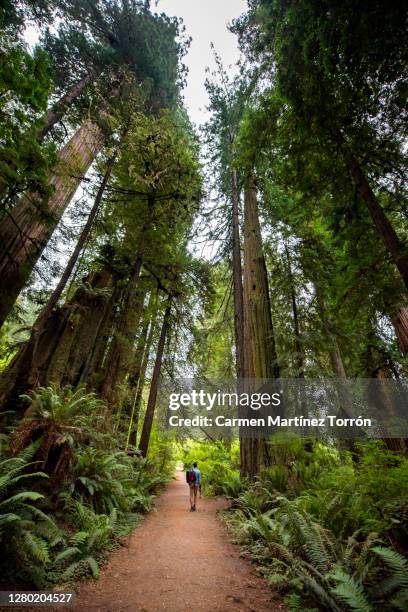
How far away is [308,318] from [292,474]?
466cm

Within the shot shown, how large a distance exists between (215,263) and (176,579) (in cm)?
931

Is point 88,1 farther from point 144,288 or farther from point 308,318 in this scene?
point 308,318

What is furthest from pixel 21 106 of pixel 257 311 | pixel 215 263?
pixel 215 263

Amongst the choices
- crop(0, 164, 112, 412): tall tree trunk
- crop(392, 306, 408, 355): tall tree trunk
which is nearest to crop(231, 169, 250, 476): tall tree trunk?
crop(392, 306, 408, 355): tall tree trunk

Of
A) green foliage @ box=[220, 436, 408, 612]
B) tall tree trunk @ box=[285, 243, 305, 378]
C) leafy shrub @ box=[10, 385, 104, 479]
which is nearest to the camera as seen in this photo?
green foliage @ box=[220, 436, 408, 612]

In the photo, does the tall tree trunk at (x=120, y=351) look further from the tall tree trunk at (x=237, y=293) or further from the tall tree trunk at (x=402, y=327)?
the tall tree trunk at (x=402, y=327)

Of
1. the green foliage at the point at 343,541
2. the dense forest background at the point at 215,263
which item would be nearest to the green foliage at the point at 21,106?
the dense forest background at the point at 215,263

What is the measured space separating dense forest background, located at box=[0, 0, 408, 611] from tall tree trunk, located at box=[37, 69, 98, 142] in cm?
8

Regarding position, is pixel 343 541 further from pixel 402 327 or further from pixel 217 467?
pixel 217 467

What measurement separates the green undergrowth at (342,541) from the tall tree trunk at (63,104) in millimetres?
10165

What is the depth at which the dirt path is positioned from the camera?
2.73 m

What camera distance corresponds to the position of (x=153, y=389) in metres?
11.2

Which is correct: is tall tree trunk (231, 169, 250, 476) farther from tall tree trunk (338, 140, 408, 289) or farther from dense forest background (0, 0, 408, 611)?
tall tree trunk (338, 140, 408, 289)

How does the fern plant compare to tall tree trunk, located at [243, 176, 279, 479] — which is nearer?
the fern plant
